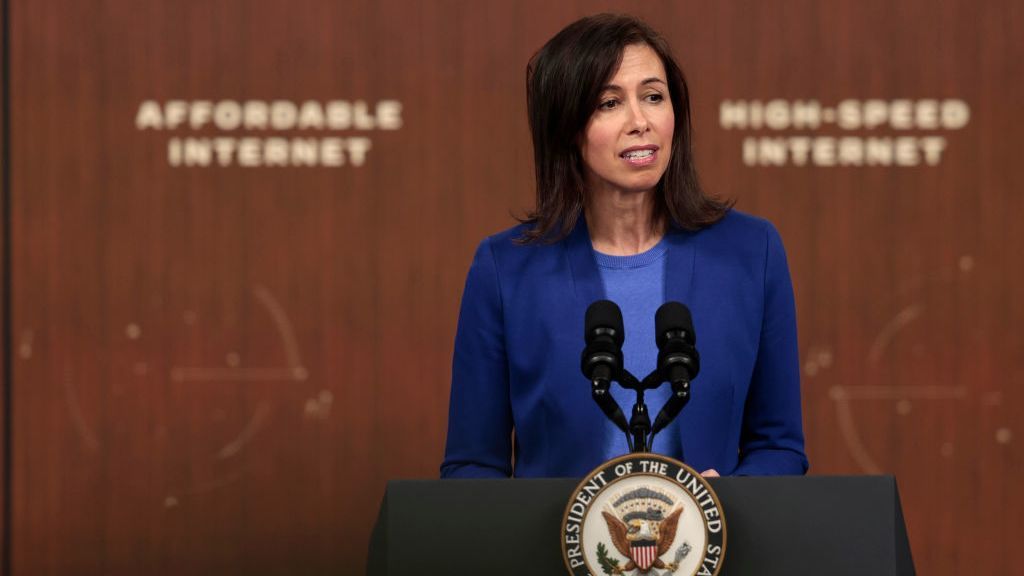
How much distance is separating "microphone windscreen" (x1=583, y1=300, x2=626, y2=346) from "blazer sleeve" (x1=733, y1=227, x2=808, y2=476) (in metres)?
0.42

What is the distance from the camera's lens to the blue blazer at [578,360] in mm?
1408

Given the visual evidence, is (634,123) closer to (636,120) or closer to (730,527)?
(636,120)

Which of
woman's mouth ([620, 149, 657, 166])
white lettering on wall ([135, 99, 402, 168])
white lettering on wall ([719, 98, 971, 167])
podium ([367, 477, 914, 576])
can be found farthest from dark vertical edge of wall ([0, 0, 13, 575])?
podium ([367, 477, 914, 576])

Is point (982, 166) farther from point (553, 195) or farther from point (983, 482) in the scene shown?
point (553, 195)

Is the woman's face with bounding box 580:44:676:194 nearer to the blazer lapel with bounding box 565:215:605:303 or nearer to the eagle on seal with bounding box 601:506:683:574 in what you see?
the blazer lapel with bounding box 565:215:605:303

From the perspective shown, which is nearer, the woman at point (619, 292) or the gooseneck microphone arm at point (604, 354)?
the gooseneck microphone arm at point (604, 354)

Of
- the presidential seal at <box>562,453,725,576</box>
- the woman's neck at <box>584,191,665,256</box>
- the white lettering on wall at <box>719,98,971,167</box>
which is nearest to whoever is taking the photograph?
the presidential seal at <box>562,453,725,576</box>

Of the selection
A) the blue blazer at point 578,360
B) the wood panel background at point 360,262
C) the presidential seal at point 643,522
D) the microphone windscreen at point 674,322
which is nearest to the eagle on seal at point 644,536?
the presidential seal at point 643,522

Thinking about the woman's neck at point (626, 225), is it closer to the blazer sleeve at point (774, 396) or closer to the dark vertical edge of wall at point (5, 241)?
the blazer sleeve at point (774, 396)

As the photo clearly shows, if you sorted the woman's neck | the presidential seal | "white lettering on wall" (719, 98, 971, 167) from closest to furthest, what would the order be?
the presidential seal < the woman's neck < "white lettering on wall" (719, 98, 971, 167)

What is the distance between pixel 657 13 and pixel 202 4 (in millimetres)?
993

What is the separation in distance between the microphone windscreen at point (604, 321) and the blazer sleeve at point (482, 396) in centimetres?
41

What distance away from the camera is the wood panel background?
2.72 meters

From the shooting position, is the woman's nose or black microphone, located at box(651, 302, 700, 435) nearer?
black microphone, located at box(651, 302, 700, 435)
